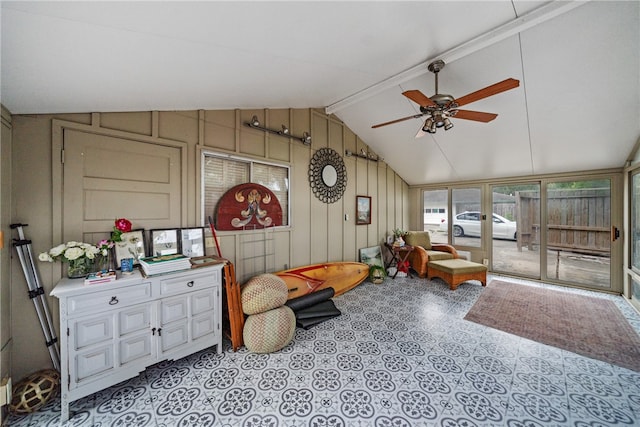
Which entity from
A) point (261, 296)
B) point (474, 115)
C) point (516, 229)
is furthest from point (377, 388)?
point (516, 229)

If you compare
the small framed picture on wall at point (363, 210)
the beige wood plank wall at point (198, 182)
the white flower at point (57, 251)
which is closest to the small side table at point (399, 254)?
the beige wood plank wall at point (198, 182)

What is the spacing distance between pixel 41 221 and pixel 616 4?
15.7 feet

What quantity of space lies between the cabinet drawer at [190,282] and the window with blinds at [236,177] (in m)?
0.82

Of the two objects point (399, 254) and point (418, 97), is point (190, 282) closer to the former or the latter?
point (418, 97)

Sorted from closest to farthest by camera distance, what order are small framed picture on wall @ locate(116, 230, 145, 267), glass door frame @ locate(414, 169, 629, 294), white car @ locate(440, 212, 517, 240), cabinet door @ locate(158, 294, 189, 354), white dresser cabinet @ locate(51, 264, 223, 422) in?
1. white dresser cabinet @ locate(51, 264, 223, 422)
2. cabinet door @ locate(158, 294, 189, 354)
3. small framed picture on wall @ locate(116, 230, 145, 267)
4. glass door frame @ locate(414, 169, 629, 294)
5. white car @ locate(440, 212, 517, 240)

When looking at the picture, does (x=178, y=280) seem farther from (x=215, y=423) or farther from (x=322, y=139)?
(x=322, y=139)

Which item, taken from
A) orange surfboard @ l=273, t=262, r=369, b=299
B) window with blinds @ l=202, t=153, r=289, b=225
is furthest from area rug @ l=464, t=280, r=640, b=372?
window with blinds @ l=202, t=153, r=289, b=225

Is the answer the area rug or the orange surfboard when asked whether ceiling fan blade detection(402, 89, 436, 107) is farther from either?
Result: the area rug

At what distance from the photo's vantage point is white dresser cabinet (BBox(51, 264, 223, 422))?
1.50 metres

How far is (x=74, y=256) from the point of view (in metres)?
1.64

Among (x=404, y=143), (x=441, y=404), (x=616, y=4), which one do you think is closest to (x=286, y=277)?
(x=441, y=404)

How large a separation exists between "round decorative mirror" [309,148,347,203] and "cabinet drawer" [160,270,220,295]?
2.14m

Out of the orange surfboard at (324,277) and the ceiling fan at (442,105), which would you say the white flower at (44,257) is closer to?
the orange surfboard at (324,277)

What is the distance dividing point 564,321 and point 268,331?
3607 mm
